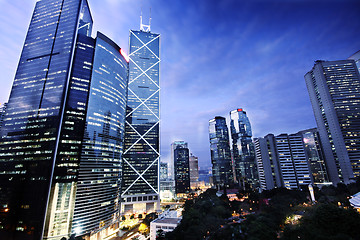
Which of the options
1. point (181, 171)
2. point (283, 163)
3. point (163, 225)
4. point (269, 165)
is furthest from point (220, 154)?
point (163, 225)

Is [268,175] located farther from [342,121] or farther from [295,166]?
[342,121]

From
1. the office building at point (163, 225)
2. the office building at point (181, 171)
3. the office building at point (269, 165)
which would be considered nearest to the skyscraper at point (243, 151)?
the office building at point (269, 165)

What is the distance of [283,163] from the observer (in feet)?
290

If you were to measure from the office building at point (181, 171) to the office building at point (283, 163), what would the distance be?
76344 millimetres

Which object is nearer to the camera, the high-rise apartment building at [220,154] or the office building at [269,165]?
the office building at [269,165]

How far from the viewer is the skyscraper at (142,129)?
9069cm

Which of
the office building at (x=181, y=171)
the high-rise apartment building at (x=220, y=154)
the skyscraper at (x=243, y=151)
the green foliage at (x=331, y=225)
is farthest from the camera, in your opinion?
the high-rise apartment building at (x=220, y=154)

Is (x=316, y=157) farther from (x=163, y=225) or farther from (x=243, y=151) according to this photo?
(x=163, y=225)

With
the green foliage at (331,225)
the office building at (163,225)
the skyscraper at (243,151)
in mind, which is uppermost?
the skyscraper at (243,151)

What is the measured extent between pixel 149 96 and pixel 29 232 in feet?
277

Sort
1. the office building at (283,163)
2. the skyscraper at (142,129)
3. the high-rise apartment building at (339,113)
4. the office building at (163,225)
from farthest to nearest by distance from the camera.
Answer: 1. the skyscraper at (142,129)
2. the office building at (283,163)
3. the high-rise apartment building at (339,113)
4. the office building at (163,225)

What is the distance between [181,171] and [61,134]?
123m

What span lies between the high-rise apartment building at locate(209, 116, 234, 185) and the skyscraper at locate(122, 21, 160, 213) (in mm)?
85509

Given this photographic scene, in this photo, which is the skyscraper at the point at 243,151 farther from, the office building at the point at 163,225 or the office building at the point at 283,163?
the office building at the point at 163,225
